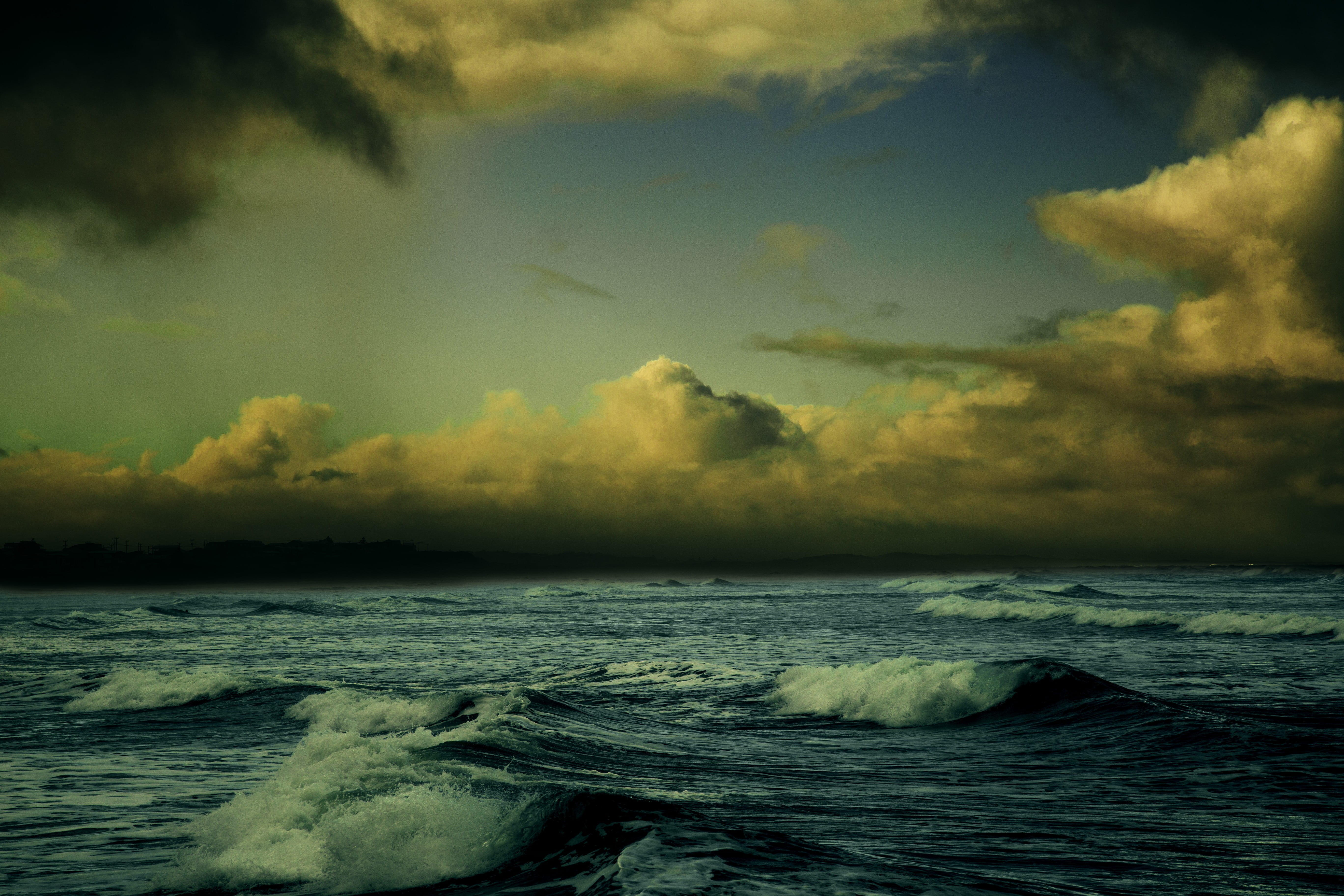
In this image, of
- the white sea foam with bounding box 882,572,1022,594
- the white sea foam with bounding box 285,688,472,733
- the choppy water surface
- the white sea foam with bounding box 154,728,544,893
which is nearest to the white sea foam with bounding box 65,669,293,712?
the choppy water surface

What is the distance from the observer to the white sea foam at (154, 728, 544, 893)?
7461mm

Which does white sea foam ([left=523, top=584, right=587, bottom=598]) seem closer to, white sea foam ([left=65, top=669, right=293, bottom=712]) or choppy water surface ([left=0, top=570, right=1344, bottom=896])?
choppy water surface ([left=0, top=570, right=1344, bottom=896])

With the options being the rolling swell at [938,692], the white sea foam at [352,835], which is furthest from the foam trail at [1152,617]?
the white sea foam at [352,835]

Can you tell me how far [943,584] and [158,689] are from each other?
298 feet

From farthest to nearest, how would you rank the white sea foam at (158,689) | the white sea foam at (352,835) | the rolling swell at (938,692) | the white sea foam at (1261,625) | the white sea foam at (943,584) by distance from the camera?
the white sea foam at (943,584)
the white sea foam at (1261,625)
the white sea foam at (158,689)
the rolling swell at (938,692)
the white sea foam at (352,835)

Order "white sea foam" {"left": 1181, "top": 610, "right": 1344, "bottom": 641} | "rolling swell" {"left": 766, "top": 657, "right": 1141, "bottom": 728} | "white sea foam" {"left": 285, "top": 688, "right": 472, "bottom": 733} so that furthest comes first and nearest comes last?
1. "white sea foam" {"left": 1181, "top": 610, "right": 1344, "bottom": 641}
2. "rolling swell" {"left": 766, "top": 657, "right": 1141, "bottom": 728}
3. "white sea foam" {"left": 285, "top": 688, "right": 472, "bottom": 733}

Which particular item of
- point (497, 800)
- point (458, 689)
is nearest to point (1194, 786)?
point (497, 800)

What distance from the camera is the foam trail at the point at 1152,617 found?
31453 mm

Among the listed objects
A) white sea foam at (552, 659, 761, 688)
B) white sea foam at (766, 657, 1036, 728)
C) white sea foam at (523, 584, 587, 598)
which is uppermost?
white sea foam at (766, 657, 1036, 728)

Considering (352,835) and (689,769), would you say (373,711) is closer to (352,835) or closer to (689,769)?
(689,769)

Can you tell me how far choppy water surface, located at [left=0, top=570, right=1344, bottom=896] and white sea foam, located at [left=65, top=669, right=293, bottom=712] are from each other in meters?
0.11

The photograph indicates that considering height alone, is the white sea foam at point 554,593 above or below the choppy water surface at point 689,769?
below

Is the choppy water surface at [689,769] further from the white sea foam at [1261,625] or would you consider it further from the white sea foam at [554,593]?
the white sea foam at [554,593]

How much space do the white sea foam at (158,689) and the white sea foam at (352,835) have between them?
11.2m
